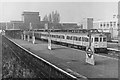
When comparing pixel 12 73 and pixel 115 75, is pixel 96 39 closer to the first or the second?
pixel 115 75

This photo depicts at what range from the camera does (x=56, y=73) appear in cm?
1555

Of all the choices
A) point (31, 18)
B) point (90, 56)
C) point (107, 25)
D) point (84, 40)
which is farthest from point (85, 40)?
point (31, 18)

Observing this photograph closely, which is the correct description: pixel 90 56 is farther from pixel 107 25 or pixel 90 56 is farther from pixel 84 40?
pixel 107 25

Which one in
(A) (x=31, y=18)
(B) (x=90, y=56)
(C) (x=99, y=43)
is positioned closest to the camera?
(B) (x=90, y=56)

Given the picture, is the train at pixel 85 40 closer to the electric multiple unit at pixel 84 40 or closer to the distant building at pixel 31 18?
the electric multiple unit at pixel 84 40

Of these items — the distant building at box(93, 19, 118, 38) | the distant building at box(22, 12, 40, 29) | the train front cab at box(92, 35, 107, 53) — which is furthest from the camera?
the distant building at box(22, 12, 40, 29)

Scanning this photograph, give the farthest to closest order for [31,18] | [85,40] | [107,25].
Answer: [31,18] < [107,25] < [85,40]

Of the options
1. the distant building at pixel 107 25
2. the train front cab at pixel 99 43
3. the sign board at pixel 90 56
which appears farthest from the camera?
the distant building at pixel 107 25

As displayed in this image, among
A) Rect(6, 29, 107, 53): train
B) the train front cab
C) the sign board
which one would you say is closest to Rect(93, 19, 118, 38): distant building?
Rect(6, 29, 107, 53): train

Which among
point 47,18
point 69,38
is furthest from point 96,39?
point 47,18

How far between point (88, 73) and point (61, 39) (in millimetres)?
25221

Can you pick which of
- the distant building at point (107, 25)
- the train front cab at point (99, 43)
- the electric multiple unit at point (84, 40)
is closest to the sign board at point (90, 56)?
the electric multiple unit at point (84, 40)

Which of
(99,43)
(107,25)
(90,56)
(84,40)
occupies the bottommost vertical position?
(90,56)

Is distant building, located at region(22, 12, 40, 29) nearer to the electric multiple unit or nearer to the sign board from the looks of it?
the electric multiple unit
